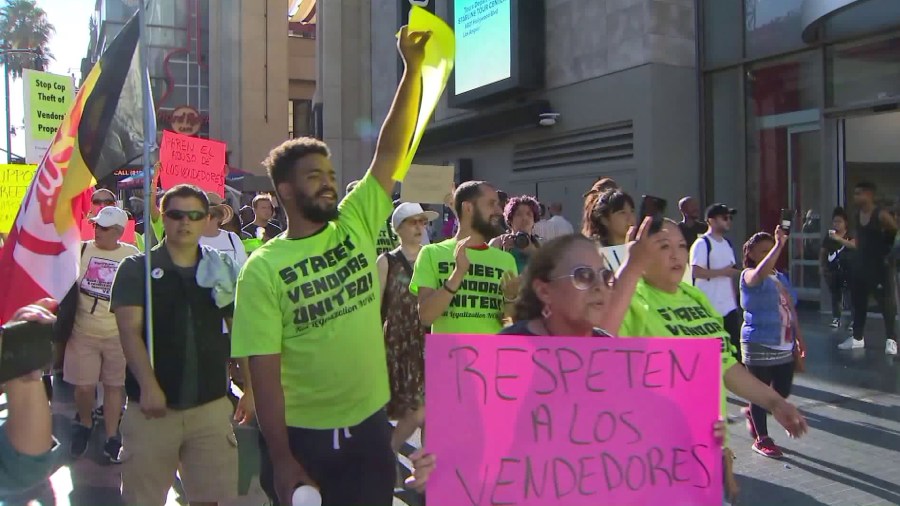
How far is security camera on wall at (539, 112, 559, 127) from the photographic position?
14.8 meters

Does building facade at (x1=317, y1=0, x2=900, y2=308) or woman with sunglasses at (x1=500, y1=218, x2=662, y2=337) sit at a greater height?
building facade at (x1=317, y1=0, x2=900, y2=308)

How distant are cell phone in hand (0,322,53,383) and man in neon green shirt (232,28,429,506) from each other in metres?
0.55

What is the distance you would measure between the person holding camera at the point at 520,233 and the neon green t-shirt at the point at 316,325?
2.58m

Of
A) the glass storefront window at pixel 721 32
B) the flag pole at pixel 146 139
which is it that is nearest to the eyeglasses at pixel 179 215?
the flag pole at pixel 146 139

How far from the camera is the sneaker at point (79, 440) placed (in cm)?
588

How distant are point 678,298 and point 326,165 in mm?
1425

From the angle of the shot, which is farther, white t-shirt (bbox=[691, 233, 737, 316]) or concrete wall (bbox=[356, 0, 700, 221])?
concrete wall (bbox=[356, 0, 700, 221])

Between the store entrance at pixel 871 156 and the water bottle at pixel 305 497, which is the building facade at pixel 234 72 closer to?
the store entrance at pixel 871 156

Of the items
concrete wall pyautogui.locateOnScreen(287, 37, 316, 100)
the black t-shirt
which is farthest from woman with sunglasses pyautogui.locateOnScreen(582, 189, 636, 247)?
concrete wall pyautogui.locateOnScreen(287, 37, 316, 100)

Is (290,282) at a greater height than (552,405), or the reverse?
(290,282)

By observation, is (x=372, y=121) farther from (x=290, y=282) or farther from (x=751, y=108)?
(x=290, y=282)

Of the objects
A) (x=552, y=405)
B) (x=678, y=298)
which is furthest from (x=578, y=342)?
(x=678, y=298)

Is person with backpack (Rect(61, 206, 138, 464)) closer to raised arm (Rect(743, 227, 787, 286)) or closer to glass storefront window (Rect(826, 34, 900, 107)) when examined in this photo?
raised arm (Rect(743, 227, 787, 286))

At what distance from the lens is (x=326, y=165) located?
277 centimetres
